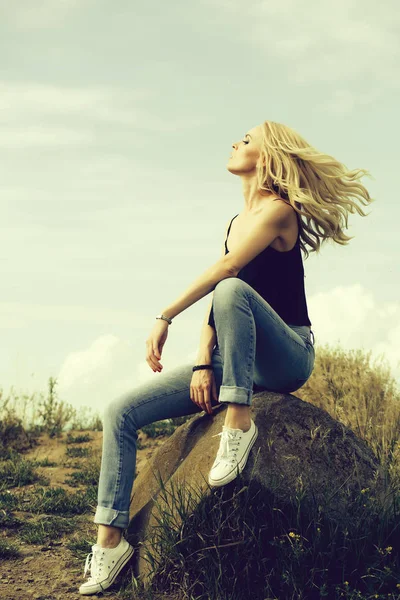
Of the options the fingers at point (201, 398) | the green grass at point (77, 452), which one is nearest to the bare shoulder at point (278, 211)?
the fingers at point (201, 398)

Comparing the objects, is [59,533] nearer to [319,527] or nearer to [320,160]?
[319,527]

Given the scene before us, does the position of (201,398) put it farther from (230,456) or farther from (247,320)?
(247,320)

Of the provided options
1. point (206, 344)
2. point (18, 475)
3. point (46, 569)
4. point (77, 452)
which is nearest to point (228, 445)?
point (206, 344)

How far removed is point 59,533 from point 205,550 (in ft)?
7.40

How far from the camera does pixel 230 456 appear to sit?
4.36 meters

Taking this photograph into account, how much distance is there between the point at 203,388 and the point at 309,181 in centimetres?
164

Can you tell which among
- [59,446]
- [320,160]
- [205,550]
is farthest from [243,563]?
[59,446]

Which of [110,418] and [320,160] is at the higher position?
[320,160]

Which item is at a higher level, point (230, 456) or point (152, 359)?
point (152, 359)

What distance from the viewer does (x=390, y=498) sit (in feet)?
15.8

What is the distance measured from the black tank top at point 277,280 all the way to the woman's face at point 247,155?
2.21 feet

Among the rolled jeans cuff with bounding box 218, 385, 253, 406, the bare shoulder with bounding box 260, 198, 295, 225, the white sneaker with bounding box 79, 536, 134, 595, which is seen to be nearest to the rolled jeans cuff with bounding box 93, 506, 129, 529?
the white sneaker with bounding box 79, 536, 134, 595

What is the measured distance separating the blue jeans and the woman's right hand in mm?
65

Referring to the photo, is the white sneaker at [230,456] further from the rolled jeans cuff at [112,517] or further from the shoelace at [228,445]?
the rolled jeans cuff at [112,517]
